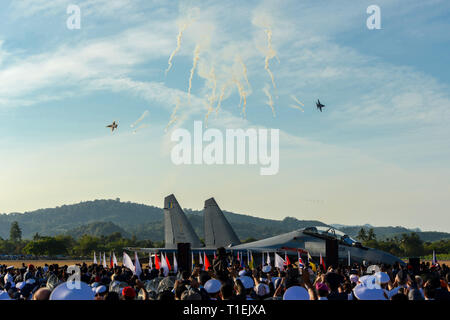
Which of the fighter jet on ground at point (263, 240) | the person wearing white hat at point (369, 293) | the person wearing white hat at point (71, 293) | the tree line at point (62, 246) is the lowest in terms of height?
the tree line at point (62, 246)

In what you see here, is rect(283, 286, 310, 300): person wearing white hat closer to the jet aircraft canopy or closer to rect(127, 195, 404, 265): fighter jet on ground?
rect(127, 195, 404, 265): fighter jet on ground

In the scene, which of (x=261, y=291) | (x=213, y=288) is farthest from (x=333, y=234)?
(x=213, y=288)

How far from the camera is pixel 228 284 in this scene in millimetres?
7293

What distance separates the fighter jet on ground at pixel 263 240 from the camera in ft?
104

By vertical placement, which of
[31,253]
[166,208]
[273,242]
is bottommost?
[31,253]

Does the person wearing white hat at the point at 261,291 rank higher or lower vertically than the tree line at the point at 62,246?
higher

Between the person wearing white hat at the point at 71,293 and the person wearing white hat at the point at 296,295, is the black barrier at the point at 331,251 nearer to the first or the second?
the person wearing white hat at the point at 296,295

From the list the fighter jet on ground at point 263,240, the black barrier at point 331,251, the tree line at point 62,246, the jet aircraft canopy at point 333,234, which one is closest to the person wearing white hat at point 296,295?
the black barrier at point 331,251

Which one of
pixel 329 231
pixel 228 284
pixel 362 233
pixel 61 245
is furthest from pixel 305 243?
pixel 362 233

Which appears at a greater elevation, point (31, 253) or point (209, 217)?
point (209, 217)

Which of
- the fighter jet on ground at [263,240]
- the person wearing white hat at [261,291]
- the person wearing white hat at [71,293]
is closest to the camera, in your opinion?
the person wearing white hat at [71,293]

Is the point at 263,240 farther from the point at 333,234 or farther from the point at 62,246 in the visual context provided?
the point at 62,246
